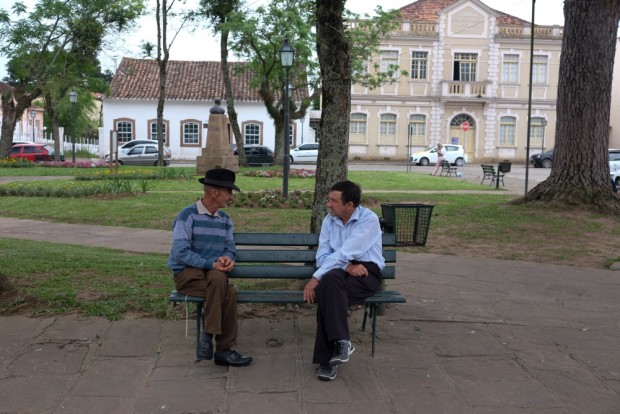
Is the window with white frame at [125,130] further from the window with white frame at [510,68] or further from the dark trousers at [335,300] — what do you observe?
the dark trousers at [335,300]

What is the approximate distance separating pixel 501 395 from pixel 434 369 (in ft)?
1.81

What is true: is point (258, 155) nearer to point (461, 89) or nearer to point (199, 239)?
point (461, 89)

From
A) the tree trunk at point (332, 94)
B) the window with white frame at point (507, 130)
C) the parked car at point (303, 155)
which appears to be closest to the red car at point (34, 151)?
the parked car at point (303, 155)

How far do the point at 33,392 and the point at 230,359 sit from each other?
123 cm

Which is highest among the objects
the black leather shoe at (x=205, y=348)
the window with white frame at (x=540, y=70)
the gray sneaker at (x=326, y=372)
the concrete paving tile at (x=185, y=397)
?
the window with white frame at (x=540, y=70)

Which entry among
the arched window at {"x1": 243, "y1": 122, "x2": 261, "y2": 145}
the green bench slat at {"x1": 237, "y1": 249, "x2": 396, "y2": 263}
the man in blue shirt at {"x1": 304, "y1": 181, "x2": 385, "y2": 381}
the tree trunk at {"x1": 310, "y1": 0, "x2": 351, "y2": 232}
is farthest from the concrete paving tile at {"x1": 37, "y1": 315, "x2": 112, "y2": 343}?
the arched window at {"x1": 243, "y1": 122, "x2": 261, "y2": 145}

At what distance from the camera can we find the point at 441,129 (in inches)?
1797

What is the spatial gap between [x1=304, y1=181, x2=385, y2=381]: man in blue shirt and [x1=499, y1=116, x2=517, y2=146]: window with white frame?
143 ft

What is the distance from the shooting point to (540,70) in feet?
151

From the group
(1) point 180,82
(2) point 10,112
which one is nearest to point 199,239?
(2) point 10,112

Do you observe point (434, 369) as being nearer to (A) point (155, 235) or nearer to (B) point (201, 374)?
(B) point (201, 374)

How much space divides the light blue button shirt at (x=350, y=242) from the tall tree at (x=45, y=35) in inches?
1255

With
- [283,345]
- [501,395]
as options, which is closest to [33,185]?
[283,345]

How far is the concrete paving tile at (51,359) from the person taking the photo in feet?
14.3
